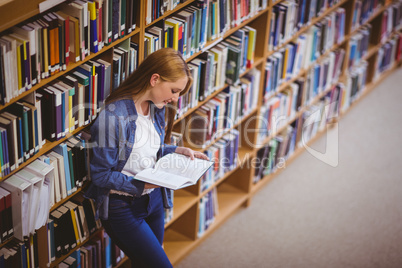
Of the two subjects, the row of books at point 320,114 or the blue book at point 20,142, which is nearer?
the blue book at point 20,142

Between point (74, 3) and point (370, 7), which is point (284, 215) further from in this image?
point (74, 3)

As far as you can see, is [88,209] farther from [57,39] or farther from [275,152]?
[275,152]

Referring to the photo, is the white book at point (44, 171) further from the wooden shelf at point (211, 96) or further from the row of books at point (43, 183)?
the wooden shelf at point (211, 96)

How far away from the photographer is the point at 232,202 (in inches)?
156

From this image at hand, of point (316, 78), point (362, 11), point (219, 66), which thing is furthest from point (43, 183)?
point (362, 11)

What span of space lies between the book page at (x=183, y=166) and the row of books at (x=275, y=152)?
1473 millimetres

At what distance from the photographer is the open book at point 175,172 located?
2.40 m

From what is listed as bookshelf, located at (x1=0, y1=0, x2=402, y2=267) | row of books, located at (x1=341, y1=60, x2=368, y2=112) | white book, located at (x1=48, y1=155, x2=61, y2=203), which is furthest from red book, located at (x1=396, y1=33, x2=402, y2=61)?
white book, located at (x1=48, y1=155, x2=61, y2=203)

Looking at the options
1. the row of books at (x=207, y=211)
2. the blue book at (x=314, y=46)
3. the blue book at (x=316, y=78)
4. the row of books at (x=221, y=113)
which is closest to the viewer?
the row of books at (x=221, y=113)

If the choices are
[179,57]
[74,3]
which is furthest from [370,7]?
[74,3]

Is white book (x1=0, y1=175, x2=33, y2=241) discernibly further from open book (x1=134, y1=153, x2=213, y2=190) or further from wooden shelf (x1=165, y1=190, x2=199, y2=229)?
wooden shelf (x1=165, y1=190, x2=199, y2=229)

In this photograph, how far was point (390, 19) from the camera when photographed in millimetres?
5156

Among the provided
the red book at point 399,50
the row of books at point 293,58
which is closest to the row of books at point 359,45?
the row of books at point 293,58

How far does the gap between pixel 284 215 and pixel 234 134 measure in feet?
2.56
